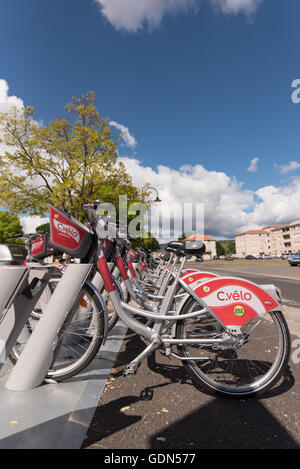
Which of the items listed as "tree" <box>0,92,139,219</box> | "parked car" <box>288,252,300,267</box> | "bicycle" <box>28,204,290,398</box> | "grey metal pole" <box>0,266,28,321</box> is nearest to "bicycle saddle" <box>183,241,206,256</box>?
"bicycle" <box>28,204,290,398</box>

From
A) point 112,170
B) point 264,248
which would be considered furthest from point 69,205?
Result: point 264,248

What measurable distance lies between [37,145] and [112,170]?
153 inches

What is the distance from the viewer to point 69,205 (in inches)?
544

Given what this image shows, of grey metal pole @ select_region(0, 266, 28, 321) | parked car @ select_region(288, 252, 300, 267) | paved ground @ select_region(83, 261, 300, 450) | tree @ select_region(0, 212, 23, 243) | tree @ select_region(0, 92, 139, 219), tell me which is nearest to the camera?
paved ground @ select_region(83, 261, 300, 450)

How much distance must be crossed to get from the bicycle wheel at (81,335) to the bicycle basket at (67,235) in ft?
1.24

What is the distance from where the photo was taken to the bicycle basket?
235 centimetres

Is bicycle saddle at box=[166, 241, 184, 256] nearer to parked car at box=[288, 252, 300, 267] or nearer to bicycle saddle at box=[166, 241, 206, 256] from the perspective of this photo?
bicycle saddle at box=[166, 241, 206, 256]

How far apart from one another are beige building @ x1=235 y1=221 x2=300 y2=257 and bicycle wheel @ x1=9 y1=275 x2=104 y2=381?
117876mm

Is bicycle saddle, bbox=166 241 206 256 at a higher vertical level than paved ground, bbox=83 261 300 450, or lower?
higher

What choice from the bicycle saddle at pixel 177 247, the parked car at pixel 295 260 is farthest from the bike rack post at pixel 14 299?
the parked car at pixel 295 260

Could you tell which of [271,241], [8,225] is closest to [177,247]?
[8,225]

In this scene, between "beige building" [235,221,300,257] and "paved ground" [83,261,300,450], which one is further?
"beige building" [235,221,300,257]

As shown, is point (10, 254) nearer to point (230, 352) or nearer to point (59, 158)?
point (230, 352)

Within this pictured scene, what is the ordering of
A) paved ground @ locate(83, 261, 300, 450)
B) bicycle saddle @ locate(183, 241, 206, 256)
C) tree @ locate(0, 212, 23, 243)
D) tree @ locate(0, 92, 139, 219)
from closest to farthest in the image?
paved ground @ locate(83, 261, 300, 450)
bicycle saddle @ locate(183, 241, 206, 256)
tree @ locate(0, 92, 139, 219)
tree @ locate(0, 212, 23, 243)
